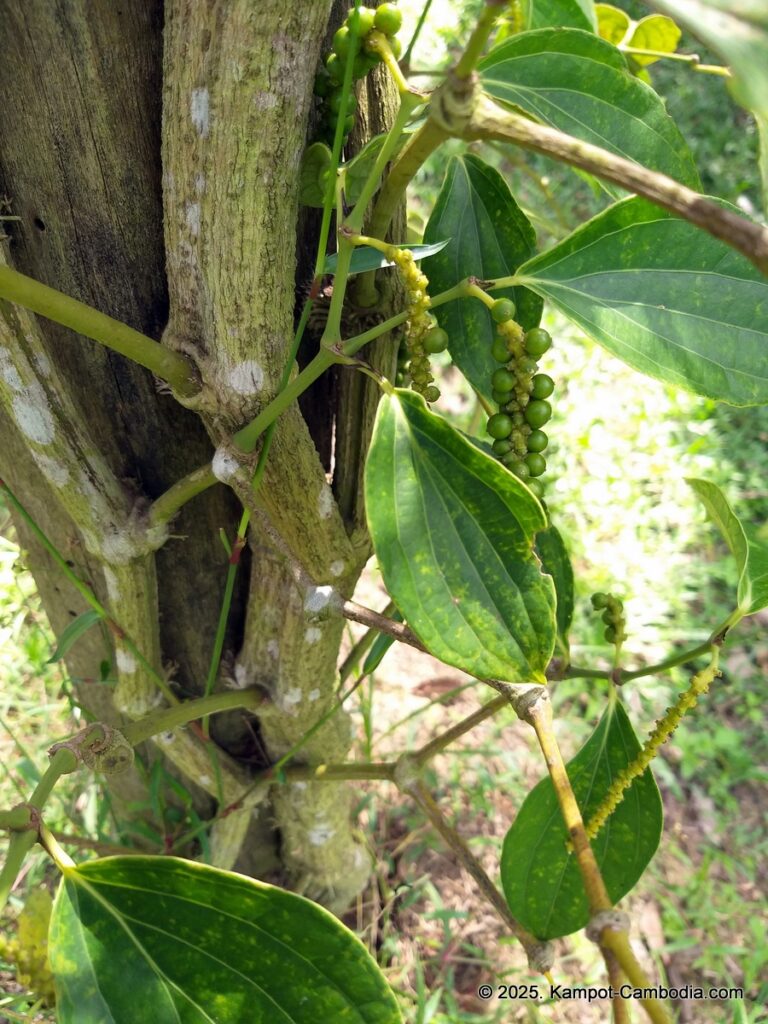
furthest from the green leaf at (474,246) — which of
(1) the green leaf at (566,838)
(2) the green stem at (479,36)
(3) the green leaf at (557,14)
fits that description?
(1) the green leaf at (566,838)

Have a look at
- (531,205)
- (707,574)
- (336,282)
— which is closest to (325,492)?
(336,282)

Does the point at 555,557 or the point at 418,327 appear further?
the point at 555,557

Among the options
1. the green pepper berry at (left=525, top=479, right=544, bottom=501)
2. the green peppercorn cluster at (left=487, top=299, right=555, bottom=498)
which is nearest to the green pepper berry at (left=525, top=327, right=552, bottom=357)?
the green peppercorn cluster at (left=487, top=299, right=555, bottom=498)

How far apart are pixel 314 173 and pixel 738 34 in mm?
352

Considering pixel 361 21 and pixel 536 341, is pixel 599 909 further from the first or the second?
pixel 361 21

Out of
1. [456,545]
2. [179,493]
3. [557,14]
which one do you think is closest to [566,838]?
[456,545]

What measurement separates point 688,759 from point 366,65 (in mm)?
1559

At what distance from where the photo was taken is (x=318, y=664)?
844mm

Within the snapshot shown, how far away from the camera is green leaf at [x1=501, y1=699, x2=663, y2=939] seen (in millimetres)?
731

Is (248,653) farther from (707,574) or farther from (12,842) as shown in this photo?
(707,574)

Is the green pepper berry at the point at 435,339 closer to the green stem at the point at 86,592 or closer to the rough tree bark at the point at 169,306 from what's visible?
the rough tree bark at the point at 169,306

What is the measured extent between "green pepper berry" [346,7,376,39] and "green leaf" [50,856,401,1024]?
557 millimetres

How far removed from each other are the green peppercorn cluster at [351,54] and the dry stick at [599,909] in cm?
43

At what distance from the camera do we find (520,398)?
572 mm
